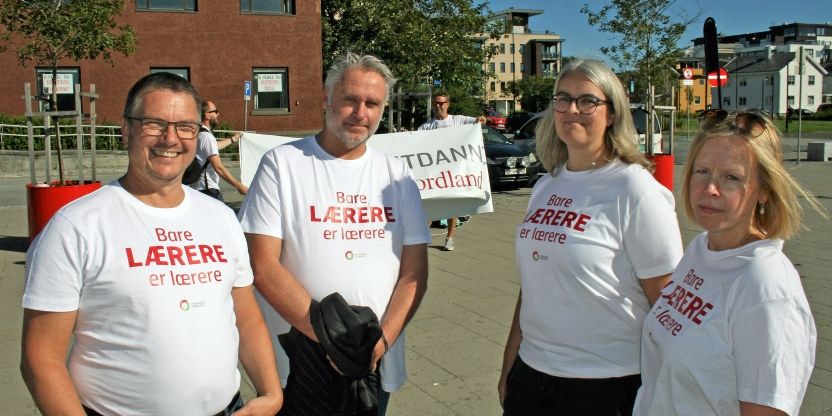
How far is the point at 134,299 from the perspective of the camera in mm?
2266

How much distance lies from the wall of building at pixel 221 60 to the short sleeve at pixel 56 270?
2737cm

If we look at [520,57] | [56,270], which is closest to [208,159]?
[56,270]

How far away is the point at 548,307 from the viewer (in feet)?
9.16

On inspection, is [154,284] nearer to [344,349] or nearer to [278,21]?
[344,349]

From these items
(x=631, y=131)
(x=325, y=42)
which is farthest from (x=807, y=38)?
(x=631, y=131)

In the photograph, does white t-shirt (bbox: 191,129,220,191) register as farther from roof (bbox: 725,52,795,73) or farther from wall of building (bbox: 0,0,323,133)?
roof (bbox: 725,52,795,73)

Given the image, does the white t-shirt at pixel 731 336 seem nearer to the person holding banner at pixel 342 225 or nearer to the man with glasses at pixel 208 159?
the person holding banner at pixel 342 225

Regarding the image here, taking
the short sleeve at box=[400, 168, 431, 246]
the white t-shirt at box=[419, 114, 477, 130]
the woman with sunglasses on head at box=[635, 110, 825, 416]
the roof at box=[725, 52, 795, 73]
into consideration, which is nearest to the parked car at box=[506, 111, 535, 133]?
the white t-shirt at box=[419, 114, 477, 130]

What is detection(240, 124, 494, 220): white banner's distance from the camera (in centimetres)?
959

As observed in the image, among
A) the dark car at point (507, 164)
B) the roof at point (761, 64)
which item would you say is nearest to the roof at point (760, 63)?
the roof at point (761, 64)

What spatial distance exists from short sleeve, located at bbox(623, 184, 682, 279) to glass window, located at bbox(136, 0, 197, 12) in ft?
94.1

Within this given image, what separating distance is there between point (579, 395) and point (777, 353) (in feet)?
3.28

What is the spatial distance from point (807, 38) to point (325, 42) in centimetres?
17139

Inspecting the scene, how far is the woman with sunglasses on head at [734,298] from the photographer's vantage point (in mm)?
1846
